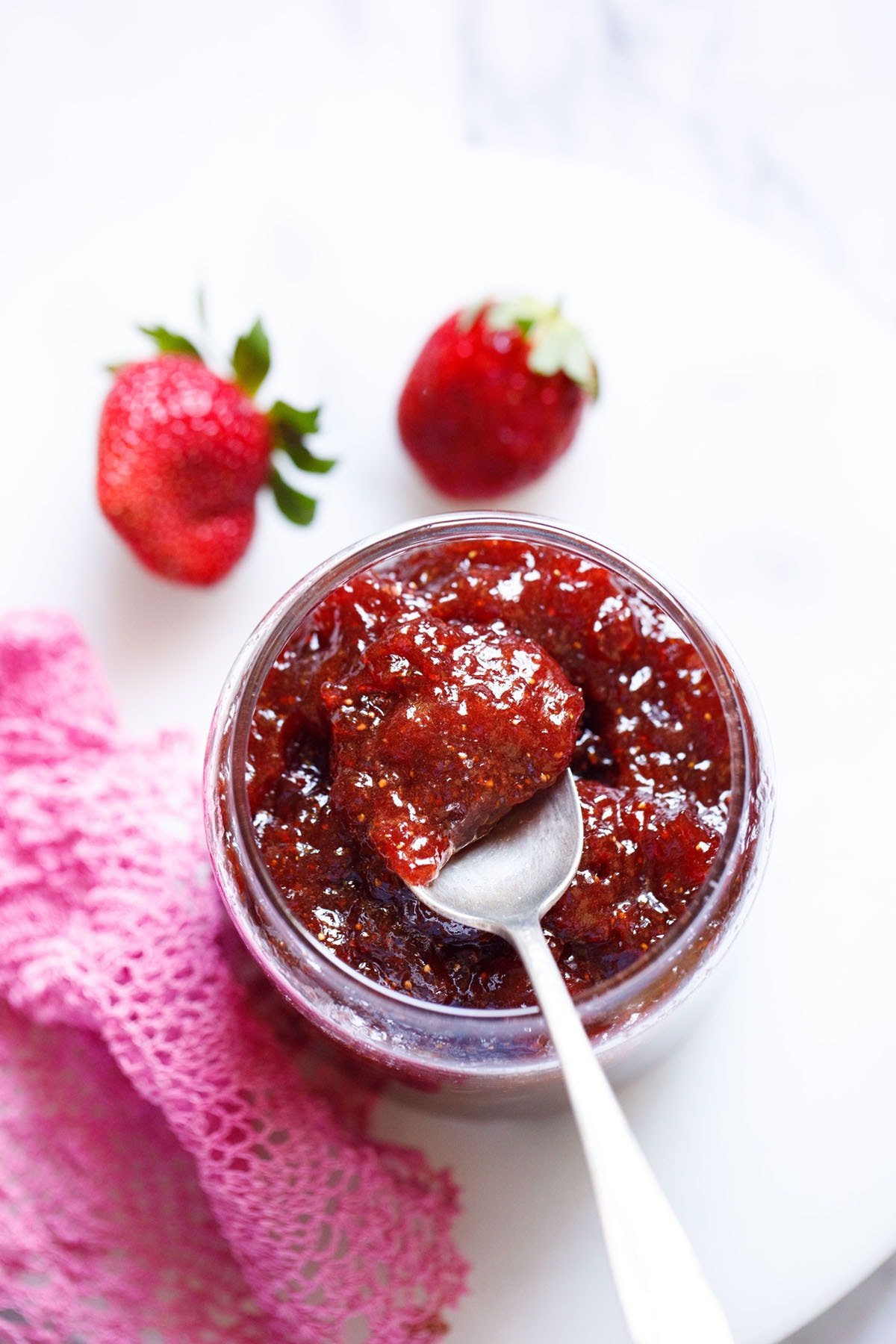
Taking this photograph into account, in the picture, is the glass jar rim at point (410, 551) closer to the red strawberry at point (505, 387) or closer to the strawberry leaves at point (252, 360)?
the red strawberry at point (505, 387)

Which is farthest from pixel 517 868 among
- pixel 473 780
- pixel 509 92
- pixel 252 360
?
pixel 509 92

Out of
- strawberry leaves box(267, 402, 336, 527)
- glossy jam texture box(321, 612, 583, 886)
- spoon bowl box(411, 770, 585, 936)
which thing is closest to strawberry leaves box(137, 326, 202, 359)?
strawberry leaves box(267, 402, 336, 527)

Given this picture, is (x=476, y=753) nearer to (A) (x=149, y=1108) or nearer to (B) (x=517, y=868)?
(B) (x=517, y=868)

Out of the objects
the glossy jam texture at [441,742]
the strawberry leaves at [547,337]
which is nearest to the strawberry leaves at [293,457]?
the strawberry leaves at [547,337]

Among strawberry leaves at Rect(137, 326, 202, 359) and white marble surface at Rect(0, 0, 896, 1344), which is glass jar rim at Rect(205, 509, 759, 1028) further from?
white marble surface at Rect(0, 0, 896, 1344)

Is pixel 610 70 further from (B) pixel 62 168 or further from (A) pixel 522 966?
(A) pixel 522 966

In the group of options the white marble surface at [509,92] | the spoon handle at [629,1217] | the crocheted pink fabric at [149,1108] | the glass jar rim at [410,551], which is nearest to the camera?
the spoon handle at [629,1217]
